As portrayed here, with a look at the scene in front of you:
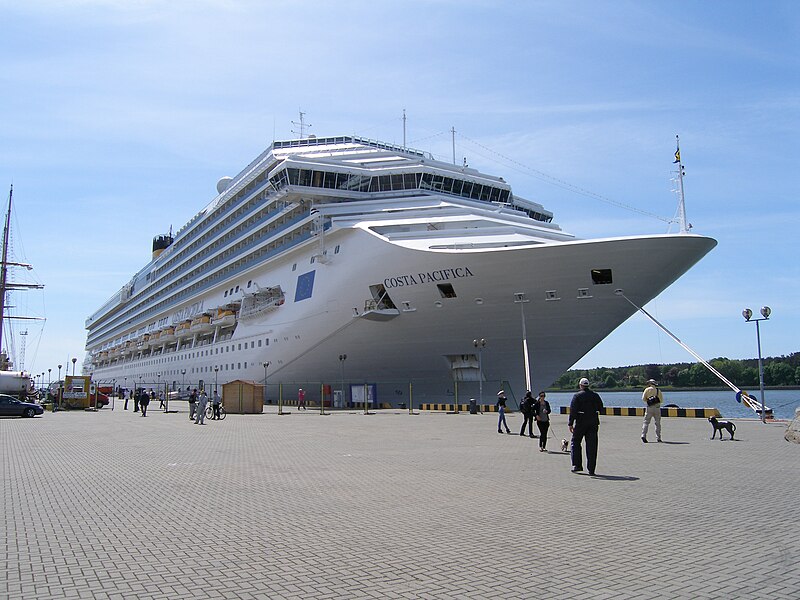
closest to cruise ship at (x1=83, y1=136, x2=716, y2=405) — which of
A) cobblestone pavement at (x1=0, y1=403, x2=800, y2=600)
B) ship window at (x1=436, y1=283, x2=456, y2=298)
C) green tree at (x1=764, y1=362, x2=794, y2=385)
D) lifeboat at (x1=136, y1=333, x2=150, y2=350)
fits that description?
ship window at (x1=436, y1=283, x2=456, y2=298)

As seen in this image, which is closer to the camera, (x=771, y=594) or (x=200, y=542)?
(x=771, y=594)

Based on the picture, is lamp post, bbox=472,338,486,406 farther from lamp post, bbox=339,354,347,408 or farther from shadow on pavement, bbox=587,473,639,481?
shadow on pavement, bbox=587,473,639,481

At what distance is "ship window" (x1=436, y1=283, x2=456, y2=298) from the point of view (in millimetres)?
24062

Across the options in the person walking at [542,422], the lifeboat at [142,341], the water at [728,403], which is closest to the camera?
the person walking at [542,422]

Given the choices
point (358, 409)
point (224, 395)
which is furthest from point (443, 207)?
point (224, 395)

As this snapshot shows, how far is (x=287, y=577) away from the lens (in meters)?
4.53

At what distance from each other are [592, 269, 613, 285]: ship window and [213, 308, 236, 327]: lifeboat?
80.7 feet

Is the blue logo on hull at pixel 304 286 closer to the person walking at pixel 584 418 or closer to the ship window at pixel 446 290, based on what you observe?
the ship window at pixel 446 290

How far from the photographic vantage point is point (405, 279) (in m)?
25.0

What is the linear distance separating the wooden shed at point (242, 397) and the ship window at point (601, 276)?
15.1 meters

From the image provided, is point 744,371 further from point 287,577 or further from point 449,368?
point 287,577

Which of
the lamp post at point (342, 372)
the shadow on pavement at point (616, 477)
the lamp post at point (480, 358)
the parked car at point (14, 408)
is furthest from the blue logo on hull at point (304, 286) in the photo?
the shadow on pavement at point (616, 477)

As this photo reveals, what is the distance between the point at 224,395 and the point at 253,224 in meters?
15.3

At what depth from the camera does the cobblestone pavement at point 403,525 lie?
14.4ft
